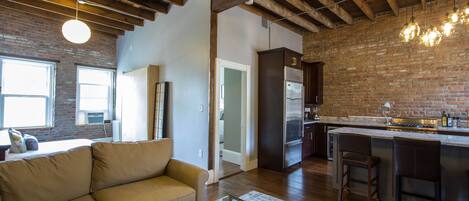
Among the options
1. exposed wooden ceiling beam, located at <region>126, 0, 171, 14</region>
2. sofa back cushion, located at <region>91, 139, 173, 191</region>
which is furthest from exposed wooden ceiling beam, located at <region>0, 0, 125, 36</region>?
sofa back cushion, located at <region>91, 139, 173, 191</region>

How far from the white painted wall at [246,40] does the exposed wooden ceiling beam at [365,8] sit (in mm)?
1676

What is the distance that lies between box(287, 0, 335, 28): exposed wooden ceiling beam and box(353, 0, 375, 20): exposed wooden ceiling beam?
83cm

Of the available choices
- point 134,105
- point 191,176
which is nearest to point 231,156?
point 134,105

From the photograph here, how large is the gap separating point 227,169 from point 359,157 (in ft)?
7.95

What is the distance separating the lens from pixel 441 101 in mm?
4469

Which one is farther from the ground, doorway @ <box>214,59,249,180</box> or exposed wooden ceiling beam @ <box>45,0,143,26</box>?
exposed wooden ceiling beam @ <box>45,0,143,26</box>

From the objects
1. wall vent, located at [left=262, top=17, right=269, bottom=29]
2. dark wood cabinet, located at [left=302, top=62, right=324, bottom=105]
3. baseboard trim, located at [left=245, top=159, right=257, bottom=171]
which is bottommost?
baseboard trim, located at [left=245, top=159, right=257, bottom=171]

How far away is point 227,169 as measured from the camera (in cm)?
447

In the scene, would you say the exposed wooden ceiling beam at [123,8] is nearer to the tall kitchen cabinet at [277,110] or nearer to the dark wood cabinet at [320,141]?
the tall kitchen cabinet at [277,110]

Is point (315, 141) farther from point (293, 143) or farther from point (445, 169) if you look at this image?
point (445, 169)

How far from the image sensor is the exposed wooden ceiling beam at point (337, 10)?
14.3ft

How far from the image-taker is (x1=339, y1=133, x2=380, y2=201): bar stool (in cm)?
273

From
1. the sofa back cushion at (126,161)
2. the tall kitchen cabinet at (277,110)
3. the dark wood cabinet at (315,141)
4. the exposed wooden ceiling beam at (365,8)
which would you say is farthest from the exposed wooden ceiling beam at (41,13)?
the exposed wooden ceiling beam at (365,8)

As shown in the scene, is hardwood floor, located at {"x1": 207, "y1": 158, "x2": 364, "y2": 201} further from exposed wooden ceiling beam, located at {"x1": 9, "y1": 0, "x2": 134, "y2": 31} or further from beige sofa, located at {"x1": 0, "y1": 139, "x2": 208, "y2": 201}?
exposed wooden ceiling beam, located at {"x1": 9, "y1": 0, "x2": 134, "y2": 31}
